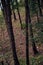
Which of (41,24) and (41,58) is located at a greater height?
(41,24)

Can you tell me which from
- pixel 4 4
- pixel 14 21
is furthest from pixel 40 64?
pixel 14 21

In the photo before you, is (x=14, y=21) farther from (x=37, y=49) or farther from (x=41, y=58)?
(x=41, y=58)

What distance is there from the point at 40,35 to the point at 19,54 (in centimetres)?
625

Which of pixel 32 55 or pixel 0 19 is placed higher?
pixel 0 19

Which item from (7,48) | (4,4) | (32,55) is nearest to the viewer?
(4,4)

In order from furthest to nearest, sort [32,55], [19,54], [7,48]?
[7,48] < [19,54] < [32,55]

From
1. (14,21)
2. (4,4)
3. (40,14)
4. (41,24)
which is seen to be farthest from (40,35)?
A: (14,21)

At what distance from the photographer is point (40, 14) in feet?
79.3

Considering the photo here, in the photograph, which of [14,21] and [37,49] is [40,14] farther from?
[37,49]

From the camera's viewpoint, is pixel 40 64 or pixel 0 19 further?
pixel 0 19

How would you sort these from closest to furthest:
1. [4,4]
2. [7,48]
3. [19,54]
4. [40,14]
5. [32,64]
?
[4,4]
[32,64]
[19,54]
[7,48]
[40,14]

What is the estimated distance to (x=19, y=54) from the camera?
17.4 metres

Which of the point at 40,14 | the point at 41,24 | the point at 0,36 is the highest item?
the point at 41,24

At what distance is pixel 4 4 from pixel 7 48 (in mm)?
8857
